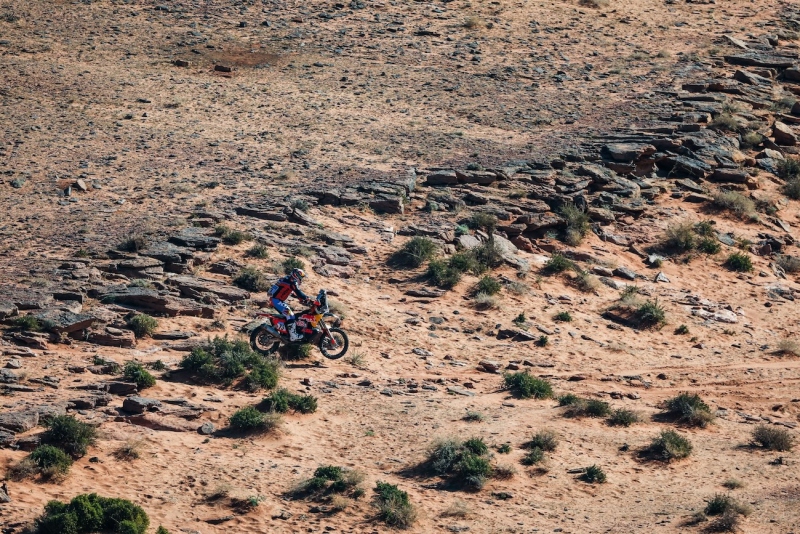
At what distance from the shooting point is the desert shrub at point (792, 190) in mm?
30714

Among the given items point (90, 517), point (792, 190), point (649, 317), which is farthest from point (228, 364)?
point (792, 190)

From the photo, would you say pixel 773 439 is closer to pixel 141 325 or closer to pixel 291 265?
pixel 291 265

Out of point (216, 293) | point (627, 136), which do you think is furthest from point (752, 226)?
point (216, 293)

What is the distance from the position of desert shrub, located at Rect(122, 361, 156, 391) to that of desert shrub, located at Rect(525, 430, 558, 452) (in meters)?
6.52

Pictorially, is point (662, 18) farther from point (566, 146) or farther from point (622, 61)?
point (566, 146)

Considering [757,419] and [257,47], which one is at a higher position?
[257,47]

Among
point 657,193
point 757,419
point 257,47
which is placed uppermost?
point 257,47

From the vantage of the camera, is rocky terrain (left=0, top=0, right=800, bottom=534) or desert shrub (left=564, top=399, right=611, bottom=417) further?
desert shrub (left=564, top=399, right=611, bottom=417)

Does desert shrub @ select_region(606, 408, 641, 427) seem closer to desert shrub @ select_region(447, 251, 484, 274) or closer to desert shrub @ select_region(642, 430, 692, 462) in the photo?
desert shrub @ select_region(642, 430, 692, 462)

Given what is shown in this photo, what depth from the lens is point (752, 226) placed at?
94.3ft

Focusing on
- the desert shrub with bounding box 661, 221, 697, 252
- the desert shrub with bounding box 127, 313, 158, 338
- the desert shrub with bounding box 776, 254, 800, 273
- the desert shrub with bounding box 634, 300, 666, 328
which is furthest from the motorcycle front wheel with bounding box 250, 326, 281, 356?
the desert shrub with bounding box 776, 254, 800, 273

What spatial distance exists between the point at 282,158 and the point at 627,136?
1078 centimetres

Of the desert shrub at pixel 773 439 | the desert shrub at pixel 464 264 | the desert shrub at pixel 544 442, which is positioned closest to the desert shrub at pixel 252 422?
the desert shrub at pixel 544 442

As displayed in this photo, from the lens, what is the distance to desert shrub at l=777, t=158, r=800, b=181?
104 feet
